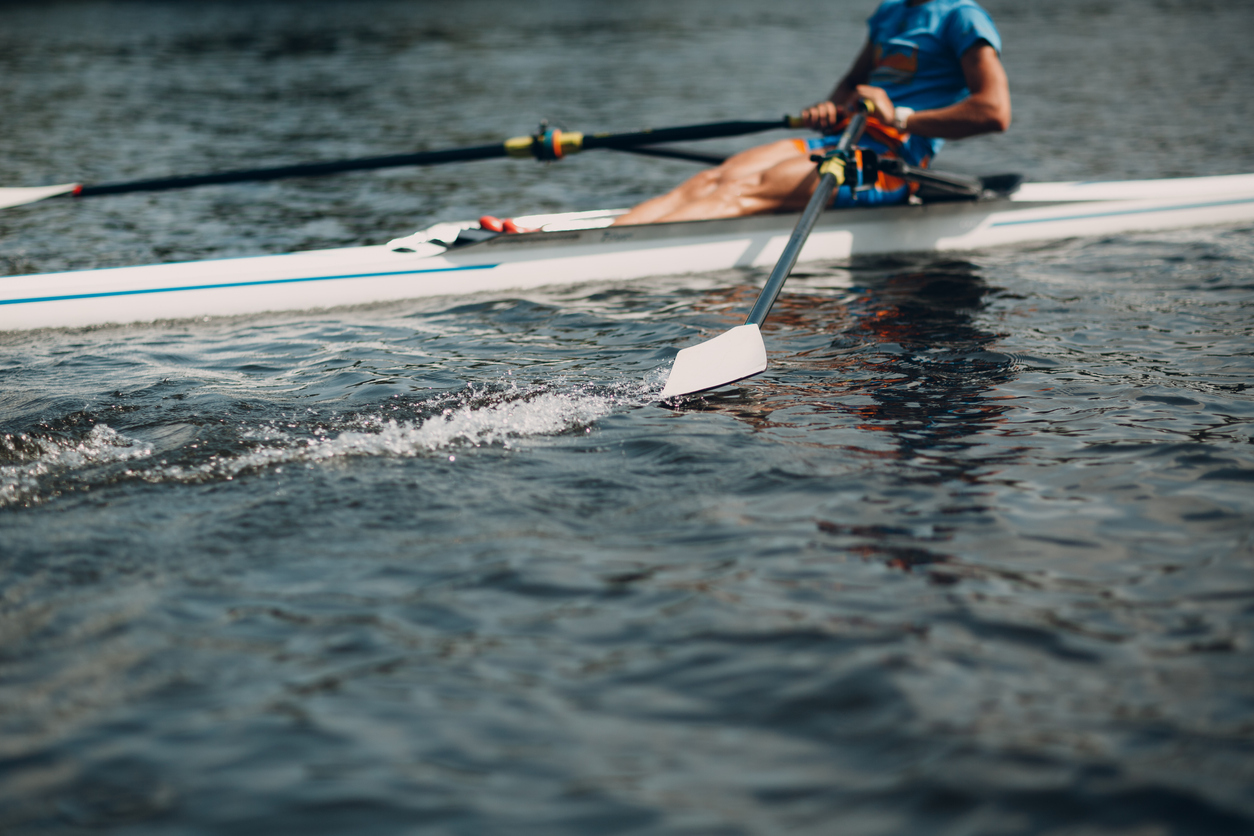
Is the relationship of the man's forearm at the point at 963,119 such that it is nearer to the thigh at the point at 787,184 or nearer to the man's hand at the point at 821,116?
the man's hand at the point at 821,116

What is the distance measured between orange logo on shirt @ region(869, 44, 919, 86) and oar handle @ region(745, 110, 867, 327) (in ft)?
1.85

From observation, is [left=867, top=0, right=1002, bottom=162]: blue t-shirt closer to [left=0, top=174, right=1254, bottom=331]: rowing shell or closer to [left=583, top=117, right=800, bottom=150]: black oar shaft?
[left=0, top=174, right=1254, bottom=331]: rowing shell

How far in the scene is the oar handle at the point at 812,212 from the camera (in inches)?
201

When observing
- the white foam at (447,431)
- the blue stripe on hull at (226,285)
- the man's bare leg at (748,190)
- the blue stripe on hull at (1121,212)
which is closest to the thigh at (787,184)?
the man's bare leg at (748,190)

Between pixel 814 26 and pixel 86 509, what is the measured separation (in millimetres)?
29868

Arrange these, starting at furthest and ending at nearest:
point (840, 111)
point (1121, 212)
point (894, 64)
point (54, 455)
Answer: point (1121, 212), point (894, 64), point (840, 111), point (54, 455)

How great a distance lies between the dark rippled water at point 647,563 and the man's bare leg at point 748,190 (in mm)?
493

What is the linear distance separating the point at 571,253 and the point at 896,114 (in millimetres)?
2262

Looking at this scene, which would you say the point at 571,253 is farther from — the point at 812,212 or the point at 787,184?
the point at 812,212

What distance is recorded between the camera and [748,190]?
23.3 feet

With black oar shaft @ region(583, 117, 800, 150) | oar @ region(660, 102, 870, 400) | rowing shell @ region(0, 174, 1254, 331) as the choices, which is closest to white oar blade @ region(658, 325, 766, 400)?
oar @ region(660, 102, 870, 400)

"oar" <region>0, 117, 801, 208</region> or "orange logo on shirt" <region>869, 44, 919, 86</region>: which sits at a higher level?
"orange logo on shirt" <region>869, 44, 919, 86</region>

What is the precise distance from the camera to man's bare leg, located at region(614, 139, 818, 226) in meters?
7.02

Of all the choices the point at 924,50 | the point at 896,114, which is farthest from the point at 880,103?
the point at 924,50
